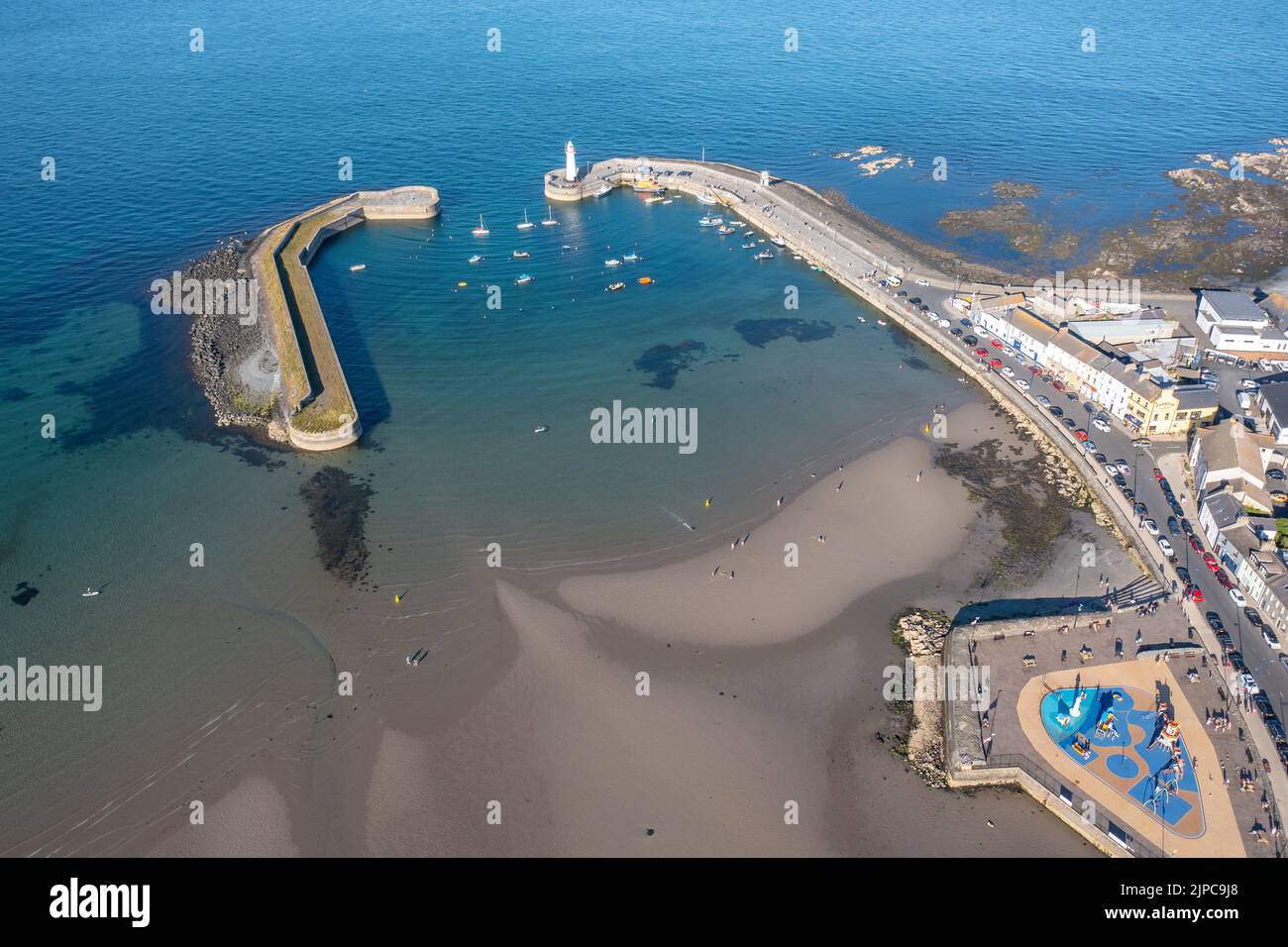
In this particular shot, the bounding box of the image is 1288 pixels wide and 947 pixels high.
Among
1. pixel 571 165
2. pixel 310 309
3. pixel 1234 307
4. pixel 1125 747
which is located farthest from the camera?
pixel 571 165

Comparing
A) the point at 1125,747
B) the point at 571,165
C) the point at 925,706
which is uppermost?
the point at 571,165

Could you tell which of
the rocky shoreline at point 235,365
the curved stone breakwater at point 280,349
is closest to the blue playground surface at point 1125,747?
the curved stone breakwater at point 280,349

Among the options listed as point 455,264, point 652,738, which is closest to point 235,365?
point 455,264

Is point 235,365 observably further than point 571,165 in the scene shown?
No

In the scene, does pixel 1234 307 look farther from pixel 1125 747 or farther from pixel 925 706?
pixel 925 706

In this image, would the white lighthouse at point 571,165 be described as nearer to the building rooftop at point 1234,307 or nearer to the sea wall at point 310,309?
the sea wall at point 310,309

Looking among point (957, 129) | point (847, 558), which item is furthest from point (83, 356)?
point (957, 129)
